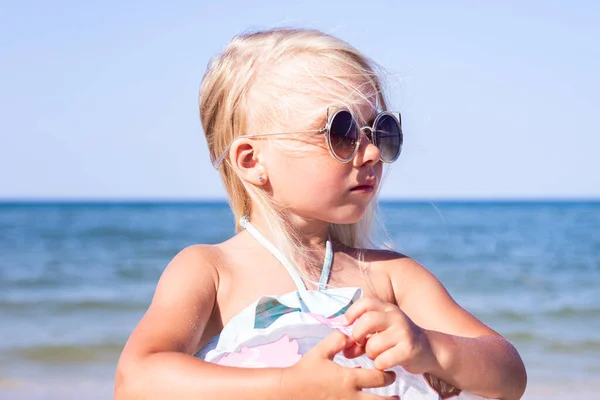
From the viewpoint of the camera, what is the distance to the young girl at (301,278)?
5.08 ft

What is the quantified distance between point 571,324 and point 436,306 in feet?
17.8

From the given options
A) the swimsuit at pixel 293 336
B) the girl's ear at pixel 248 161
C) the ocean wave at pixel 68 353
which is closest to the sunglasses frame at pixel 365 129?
the girl's ear at pixel 248 161

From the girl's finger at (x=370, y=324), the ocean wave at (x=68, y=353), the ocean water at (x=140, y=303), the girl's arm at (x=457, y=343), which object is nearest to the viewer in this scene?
the girl's finger at (x=370, y=324)

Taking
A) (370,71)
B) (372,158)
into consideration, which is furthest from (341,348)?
(370,71)

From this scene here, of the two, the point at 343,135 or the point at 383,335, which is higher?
the point at 343,135

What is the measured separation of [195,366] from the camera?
1.60 meters

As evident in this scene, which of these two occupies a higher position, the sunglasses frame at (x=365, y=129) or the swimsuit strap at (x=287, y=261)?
the sunglasses frame at (x=365, y=129)

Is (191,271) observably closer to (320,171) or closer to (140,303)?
(320,171)

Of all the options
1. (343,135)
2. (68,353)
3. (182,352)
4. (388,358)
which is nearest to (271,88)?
(343,135)

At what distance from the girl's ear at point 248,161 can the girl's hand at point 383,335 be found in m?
0.61

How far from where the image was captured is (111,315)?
279 inches

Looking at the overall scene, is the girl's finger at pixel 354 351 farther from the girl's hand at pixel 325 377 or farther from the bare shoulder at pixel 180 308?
the bare shoulder at pixel 180 308

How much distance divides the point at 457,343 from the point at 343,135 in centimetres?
56

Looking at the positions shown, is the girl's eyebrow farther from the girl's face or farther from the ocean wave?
the ocean wave
